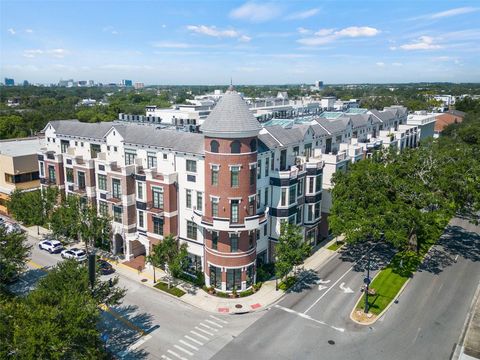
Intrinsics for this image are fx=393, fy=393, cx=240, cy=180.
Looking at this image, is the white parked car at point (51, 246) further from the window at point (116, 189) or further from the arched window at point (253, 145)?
the arched window at point (253, 145)

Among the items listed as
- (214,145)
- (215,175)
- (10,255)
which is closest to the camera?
(10,255)

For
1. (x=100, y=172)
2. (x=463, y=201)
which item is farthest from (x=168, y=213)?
(x=463, y=201)

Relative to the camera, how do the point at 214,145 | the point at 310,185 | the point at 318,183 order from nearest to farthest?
the point at 214,145 < the point at 310,185 < the point at 318,183

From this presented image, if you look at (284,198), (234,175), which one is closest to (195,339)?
(234,175)

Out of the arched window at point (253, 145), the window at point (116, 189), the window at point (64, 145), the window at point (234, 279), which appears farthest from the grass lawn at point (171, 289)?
the window at point (64, 145)

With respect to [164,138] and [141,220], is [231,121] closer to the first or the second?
[164,138]

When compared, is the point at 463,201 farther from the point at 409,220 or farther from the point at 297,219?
→ the point at 297,219
